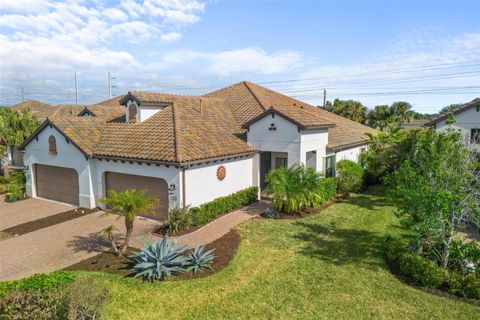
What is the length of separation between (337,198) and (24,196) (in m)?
20.7

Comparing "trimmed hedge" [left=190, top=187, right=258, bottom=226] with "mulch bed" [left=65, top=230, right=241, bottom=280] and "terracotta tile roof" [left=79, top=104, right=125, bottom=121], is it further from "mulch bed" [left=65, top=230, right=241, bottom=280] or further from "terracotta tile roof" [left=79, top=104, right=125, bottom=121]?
"terracotta tile roof" [left=79, top=104, right=125, bottom=121]

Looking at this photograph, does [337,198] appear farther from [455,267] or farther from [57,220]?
[57,220]

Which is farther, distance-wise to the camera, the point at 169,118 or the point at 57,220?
the point at 169,118

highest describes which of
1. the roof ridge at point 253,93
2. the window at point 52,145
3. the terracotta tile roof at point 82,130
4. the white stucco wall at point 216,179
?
the roof ridge at point 253,93

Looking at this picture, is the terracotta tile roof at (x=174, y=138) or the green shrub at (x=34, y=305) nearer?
the green shrub at (x=34, y=305)

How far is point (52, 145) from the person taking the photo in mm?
20484

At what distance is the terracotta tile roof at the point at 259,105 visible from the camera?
2409cm

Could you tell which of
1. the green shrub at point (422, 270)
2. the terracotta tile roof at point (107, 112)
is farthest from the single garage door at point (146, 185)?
the green shrub at point (422, 270)

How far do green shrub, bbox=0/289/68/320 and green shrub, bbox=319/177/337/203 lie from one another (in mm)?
14215

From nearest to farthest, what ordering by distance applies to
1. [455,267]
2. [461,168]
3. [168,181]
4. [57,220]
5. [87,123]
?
[455,267], [461,168], [168,181], [57,220], [87,123]

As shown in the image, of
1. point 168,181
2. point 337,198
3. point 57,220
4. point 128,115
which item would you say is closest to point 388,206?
point 337,198

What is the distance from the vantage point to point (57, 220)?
57.4 ft

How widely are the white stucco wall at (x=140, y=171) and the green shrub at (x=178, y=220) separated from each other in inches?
25.9

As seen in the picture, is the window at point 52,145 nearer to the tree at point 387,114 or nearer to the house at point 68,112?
the house at point 68,112
